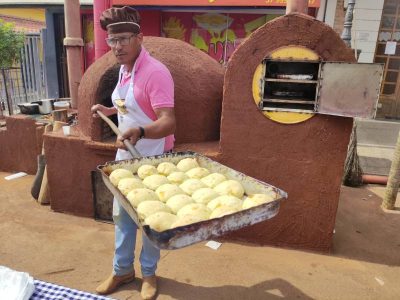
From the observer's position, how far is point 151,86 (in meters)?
2.60

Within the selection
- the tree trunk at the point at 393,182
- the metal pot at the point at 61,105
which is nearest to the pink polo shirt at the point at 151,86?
the tree trunk at the point at 393,182

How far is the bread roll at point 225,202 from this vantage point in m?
1.98

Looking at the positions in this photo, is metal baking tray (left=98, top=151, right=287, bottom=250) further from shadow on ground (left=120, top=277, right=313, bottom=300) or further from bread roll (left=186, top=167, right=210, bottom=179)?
shadow on ground (left=120, top=277, right=313, bottom=300)

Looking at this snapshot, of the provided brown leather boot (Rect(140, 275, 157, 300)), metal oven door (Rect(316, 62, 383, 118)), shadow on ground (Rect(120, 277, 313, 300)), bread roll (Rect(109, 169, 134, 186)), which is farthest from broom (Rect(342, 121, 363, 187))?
bread roll (Rect(109, 169, 134, 186))

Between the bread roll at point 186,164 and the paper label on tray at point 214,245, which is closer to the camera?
the bread roll at point 186,164

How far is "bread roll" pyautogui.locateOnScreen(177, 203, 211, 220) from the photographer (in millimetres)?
1899

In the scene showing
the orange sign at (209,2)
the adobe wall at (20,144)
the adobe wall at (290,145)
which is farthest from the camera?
the orange sign at (209,2)

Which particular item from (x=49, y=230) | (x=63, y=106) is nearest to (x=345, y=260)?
(x=49, y=230)

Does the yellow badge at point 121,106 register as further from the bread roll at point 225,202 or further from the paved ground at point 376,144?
the paved ground at point 376,144

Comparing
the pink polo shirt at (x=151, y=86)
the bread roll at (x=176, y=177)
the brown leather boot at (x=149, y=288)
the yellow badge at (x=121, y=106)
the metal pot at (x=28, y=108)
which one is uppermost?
the pink polo shirt at (x=151, y=86)

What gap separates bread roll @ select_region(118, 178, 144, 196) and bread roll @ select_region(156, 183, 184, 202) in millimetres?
128

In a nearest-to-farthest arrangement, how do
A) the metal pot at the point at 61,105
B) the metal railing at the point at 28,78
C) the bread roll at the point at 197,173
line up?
the bread roll at the point at 197,173 → the metal pot at the point at 61,105 → the metal railing at the point at 28,78

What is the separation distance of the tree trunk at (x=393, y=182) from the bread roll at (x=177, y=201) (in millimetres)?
4031

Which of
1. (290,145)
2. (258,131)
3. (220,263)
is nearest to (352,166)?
(290,145)
